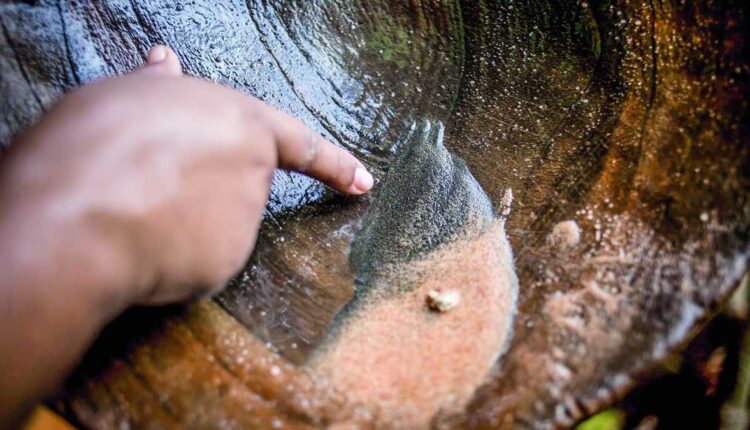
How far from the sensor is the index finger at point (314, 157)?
32.7 inches

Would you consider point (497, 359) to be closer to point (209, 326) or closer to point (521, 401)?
point (521, 401)

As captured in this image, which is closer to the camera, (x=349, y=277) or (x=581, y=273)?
(x=581, y=273)

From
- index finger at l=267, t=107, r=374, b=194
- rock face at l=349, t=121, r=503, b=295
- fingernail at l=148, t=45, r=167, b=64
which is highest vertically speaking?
fingernail at l=148, t=45, r=167, b=64

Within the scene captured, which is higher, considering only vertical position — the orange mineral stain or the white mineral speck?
the white mineral speck

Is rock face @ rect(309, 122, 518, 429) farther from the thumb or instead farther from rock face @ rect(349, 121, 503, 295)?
the thumb

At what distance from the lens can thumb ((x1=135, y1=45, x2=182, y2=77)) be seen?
0.83 m

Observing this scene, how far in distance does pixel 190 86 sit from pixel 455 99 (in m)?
0.56

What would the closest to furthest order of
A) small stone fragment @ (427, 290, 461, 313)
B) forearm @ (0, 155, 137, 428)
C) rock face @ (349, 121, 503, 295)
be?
1. forearm @ (0, 155, 137, 428)
2. small stone fragment @ (427, 290, 461, 313)
3. rock face @ (349, 121, 503, 295)

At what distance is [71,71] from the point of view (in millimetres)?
934

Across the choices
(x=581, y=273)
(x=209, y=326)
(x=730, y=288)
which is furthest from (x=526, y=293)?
(x=209, y=326)

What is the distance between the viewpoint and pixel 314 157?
0.89m

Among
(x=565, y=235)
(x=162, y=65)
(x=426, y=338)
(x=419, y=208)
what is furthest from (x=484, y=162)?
(x=162, y=65)

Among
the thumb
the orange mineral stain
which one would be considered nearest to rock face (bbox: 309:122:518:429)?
the orange mineral stain

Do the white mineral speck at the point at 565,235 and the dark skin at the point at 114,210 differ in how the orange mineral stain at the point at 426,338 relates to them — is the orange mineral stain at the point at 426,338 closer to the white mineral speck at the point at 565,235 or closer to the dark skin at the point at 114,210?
the white mineral speck at the point at 565,235
